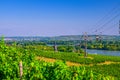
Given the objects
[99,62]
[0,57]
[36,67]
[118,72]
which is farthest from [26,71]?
[99,62]

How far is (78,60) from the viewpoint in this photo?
2324 inches

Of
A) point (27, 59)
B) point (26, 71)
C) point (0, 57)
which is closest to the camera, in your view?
point (26, 71)

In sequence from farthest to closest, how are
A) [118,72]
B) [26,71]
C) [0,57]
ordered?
[118,72] → [0,57] → [26,71]

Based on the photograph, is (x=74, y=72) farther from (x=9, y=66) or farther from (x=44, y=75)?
(x=9, y=66)

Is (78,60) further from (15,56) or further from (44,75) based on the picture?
(44,75)

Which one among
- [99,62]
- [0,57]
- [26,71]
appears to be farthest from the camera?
[99,62]

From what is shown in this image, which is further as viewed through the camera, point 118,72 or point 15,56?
point 118,72

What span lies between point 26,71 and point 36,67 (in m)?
0.97

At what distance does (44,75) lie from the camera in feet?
59.4

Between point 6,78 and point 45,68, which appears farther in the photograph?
point 6,78

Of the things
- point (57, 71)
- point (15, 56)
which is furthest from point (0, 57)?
point (57, 71)

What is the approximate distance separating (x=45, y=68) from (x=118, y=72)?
2681cm

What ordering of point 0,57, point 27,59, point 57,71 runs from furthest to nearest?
point 27,59, point 0,57, point 57,71

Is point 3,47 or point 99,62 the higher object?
point 3,47
